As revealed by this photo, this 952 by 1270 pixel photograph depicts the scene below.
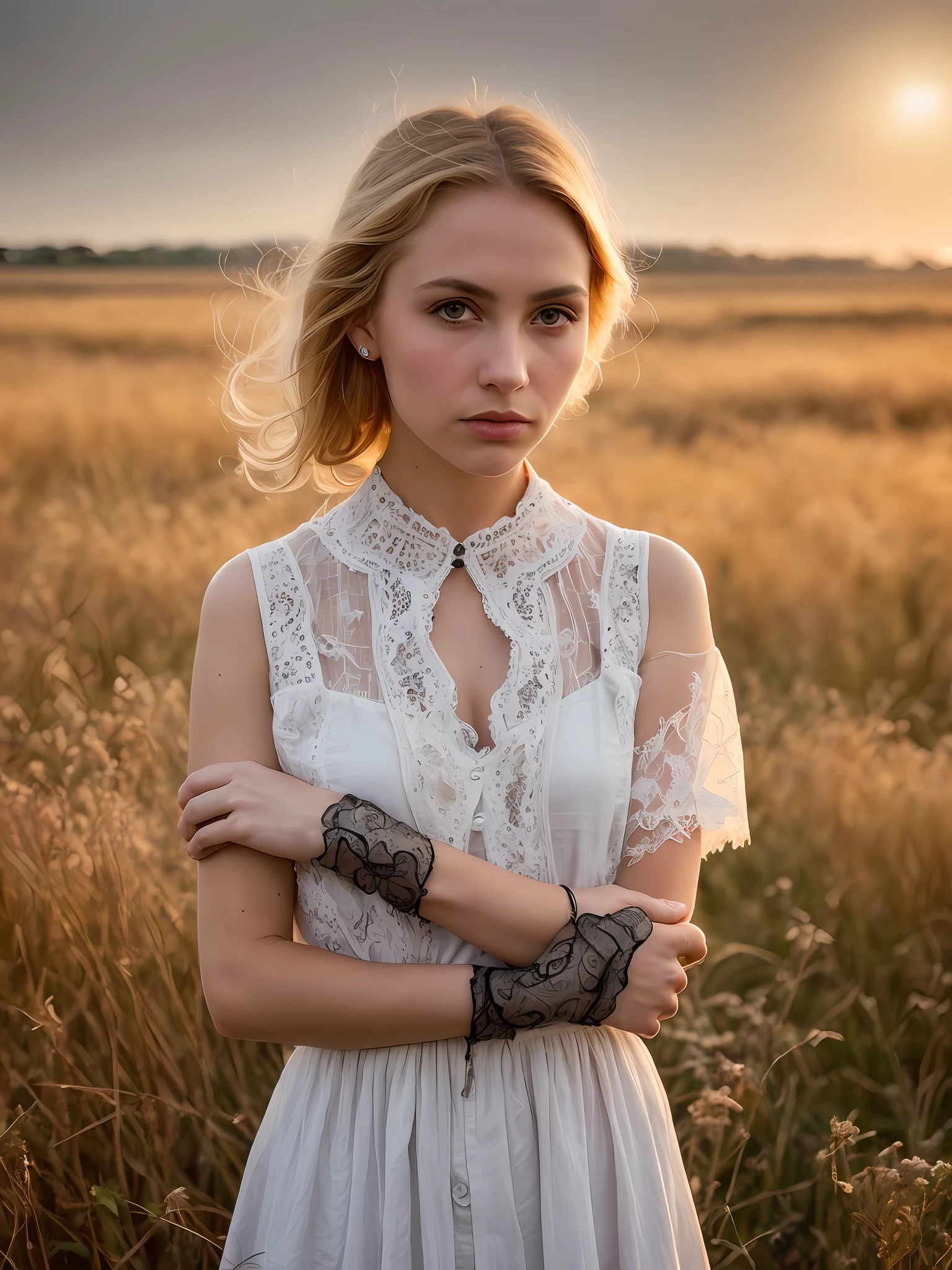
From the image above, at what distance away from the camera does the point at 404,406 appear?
4.66 ft

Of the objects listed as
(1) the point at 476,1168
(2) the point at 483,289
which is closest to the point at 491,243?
(2) the point at 483,289

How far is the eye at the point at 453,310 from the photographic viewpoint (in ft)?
4.52

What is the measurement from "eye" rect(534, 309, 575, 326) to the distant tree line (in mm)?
1884

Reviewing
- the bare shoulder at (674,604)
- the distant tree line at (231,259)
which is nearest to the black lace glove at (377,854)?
the bare shoulder at (674,604)

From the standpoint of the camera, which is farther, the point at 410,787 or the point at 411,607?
the point at 411,607

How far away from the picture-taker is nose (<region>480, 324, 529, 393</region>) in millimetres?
1341

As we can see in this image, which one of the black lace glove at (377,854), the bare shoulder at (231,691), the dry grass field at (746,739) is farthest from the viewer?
the dry grass field at (746,739)

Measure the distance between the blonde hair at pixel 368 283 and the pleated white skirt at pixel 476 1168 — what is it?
92 centimetres

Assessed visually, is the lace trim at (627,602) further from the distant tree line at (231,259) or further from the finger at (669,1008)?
the distant tree line at (231,259)

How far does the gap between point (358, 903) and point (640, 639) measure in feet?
1.76

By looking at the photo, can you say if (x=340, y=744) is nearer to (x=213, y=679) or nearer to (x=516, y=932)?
(x=213, y=679)

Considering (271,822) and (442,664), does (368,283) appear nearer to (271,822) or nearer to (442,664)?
(442,664)

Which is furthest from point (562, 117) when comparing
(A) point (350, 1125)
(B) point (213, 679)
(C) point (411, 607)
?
(A) point (350, 1125)

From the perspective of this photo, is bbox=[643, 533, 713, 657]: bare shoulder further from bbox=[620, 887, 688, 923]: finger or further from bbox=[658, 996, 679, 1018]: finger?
bbox=[658, 996, 679, 1018]: finger
